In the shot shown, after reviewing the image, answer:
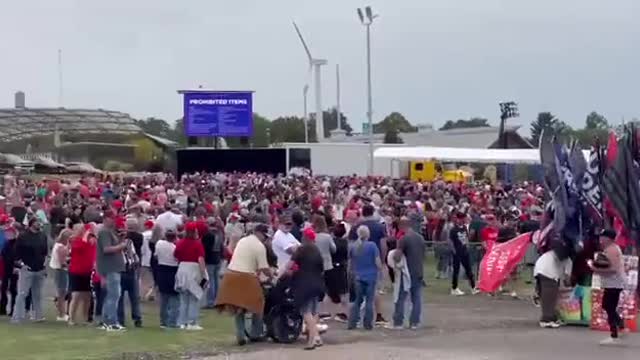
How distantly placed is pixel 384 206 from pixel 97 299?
12212mm

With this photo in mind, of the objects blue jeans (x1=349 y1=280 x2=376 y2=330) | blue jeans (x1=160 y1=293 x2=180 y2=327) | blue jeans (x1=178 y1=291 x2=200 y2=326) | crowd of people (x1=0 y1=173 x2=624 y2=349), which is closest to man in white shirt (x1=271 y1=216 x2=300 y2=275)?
crowd of people (x1=0 y1=173 x2=624 y2=349)

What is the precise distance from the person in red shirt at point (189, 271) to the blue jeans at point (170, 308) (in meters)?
0.13

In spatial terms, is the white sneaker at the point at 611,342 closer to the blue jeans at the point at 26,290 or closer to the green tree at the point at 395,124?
the blue jeans at the point at 26,290

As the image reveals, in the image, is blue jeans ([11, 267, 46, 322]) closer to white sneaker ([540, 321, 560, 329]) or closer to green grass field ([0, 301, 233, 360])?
green grass field ([0, 301, 233, 360])

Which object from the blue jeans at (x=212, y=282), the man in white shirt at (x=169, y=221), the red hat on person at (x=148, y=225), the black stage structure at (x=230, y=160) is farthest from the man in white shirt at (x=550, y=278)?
the black stage structure at (x=230, y=160)

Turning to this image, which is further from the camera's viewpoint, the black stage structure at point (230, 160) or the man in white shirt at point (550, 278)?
the black stage structure at point (230, 160)

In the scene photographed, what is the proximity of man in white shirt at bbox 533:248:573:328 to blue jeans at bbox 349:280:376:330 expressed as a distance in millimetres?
2563

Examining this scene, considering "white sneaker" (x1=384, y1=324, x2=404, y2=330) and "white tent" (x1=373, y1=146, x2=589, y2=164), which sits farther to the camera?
"white tent" (x1=373, y1=146, x2=589, y2=164)

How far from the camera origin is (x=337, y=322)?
1861 centimetres

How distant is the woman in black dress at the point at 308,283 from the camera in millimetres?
15430

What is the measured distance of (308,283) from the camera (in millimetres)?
15445

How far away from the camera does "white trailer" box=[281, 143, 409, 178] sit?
221ft

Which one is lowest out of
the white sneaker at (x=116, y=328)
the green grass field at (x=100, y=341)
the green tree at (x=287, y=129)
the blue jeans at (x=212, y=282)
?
the green grass field at (x=100, y=341)

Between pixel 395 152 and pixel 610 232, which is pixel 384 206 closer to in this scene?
pixel 610 232
